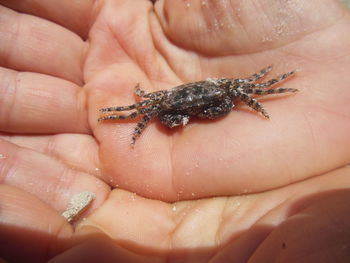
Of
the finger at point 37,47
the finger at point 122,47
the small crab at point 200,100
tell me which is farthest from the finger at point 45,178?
the finger at point 122,47

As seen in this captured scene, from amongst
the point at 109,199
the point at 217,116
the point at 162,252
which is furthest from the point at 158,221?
the point at 217,116

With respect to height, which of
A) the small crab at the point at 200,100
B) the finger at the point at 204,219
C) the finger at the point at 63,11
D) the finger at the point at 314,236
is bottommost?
the finger at the point at 204,219

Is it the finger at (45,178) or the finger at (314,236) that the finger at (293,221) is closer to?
the finger at (314,236)

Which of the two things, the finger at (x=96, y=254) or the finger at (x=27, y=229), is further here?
the finger at (x=27, y=229)

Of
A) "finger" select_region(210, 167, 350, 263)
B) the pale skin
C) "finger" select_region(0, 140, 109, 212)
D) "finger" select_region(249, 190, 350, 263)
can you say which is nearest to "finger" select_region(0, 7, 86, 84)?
the pale skin

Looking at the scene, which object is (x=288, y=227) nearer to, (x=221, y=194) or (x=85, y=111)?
(x=221, y=194)

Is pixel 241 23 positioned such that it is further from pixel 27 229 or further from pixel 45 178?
pixel 27 229

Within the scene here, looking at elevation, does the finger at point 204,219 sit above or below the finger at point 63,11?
below

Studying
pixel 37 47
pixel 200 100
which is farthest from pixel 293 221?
pixel 37 47
